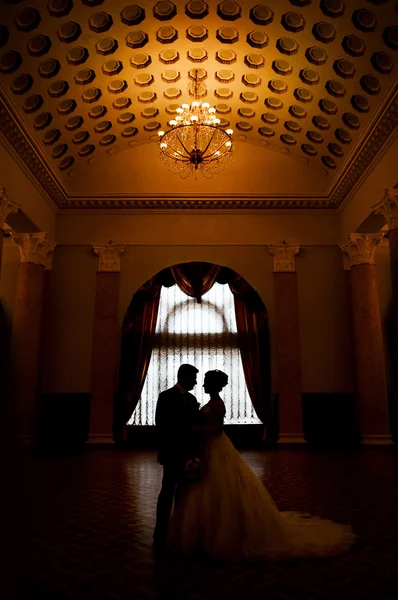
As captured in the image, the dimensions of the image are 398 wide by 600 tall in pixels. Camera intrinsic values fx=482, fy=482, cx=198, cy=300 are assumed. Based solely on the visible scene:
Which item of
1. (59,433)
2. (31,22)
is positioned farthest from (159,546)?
(59,433)

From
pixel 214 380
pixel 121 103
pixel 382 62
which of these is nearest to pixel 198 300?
pixel 121 103

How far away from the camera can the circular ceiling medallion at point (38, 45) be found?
7797mm

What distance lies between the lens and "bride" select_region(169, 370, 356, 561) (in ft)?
11.3

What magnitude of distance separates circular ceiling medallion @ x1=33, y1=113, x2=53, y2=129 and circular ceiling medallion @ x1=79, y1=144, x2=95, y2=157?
162cm

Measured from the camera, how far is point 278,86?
31.4ft

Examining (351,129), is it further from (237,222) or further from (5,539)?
(5,539)

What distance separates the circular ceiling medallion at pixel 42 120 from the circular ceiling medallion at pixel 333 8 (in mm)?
5441

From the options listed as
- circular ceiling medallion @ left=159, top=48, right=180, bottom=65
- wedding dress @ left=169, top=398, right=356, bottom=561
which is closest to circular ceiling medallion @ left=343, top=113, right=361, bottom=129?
circular ceiling medallion @ left=159, top=48, right=180, bottom=65

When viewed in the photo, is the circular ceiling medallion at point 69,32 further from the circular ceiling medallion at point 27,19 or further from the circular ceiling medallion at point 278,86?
the circular ceiling medallion at point 278,86

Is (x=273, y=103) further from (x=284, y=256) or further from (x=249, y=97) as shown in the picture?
(x=284, y=256)

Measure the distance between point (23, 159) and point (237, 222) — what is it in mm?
5347

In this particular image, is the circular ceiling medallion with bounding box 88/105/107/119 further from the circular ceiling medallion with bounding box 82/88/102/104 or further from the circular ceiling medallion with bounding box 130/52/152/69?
the circular ceiling medallion with bounding box 130/52/152/69

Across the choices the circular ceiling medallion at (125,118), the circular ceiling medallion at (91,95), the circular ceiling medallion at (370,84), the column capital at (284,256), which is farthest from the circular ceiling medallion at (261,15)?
the column capital at (284,256)

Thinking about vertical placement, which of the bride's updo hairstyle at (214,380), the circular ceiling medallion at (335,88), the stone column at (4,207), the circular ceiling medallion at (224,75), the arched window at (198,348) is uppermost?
the circular ceiling medallion at (224,75)
